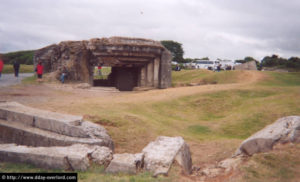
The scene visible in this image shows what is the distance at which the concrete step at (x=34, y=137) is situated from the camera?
16.8ft

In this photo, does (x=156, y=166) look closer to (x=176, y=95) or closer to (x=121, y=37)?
(x=176, y=95)

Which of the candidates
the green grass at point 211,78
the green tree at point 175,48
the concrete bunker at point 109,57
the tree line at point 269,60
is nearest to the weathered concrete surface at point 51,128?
the concrete bunker at point 109,57

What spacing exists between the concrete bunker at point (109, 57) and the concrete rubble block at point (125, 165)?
39.6ft

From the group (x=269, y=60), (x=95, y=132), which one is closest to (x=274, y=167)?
(x=95, y=132)

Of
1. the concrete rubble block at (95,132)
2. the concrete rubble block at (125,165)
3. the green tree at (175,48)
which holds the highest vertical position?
the green tree at (175,48)

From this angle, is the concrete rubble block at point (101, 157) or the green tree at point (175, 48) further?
the green tree at point (175, 48)

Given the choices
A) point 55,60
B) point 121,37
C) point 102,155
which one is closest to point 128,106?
point 102,155

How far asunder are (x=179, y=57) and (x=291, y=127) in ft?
152

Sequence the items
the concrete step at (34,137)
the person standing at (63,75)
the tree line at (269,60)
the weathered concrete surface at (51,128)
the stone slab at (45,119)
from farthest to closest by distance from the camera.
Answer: the tree line at (269,60) → the person standing at (63,75) → the stone slab at (45,119) → the weathered concrete surface at (51,128) → the concrete step at (34,137)

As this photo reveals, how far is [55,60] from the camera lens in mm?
17719

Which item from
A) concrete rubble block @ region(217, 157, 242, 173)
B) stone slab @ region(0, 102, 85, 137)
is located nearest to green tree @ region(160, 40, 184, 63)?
stone slab @ region(0, 102, 85, 137)

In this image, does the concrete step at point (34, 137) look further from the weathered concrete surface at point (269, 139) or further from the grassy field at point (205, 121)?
the weathered concrete surface at point (269, 139)

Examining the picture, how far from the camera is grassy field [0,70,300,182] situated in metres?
4.08

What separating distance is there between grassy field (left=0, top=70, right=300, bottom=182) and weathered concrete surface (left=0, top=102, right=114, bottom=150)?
114 cm
